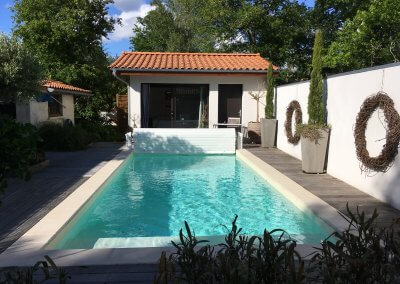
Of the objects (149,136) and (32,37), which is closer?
(149,136)

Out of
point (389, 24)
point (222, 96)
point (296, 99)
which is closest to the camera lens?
point (296, 99)

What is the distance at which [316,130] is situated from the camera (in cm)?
841

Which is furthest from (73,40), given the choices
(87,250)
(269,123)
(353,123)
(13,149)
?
(13,149)

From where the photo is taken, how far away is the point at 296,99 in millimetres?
11414

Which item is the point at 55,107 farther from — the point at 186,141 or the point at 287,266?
the point at 287,266

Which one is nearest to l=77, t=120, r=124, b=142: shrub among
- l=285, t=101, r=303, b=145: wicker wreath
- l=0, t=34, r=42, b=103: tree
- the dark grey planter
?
l=0, t=34, r=42, b=103: tree

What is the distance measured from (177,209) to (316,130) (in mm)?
3610

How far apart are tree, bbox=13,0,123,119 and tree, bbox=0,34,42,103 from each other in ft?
26.3

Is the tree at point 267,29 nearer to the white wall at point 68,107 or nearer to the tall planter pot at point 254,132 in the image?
the tall planter pot at point 254,132

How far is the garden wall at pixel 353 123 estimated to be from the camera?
5957 millimetres

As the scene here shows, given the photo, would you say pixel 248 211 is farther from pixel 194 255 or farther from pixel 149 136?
pixel 149 136

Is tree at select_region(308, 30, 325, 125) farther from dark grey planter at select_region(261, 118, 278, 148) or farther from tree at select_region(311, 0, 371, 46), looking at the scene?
tree at select_region(311, 0, 371, 46)

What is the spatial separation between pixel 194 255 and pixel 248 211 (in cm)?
430

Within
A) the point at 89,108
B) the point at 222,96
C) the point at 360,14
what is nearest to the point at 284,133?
the point at 222,96
